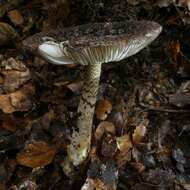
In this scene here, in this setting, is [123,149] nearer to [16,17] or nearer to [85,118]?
[85,118]

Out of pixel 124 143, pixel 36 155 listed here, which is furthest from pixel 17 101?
pixel 124 143

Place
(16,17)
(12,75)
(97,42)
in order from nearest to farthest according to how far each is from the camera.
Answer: (97,42)
(12,75)
(16,17)

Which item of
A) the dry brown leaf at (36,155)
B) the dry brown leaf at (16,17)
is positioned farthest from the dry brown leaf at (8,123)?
the dry brown leaf at (16,17)

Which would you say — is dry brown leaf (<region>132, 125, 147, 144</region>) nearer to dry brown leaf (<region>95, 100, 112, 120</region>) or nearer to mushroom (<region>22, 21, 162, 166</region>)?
dry brown leaf (<region>95, 100, 112, 120</region>)

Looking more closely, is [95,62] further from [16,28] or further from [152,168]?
[16,28]

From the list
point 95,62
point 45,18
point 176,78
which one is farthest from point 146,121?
point 45,18

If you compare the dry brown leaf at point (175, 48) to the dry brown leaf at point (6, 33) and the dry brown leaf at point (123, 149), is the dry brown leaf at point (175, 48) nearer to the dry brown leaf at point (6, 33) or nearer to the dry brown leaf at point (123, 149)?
the dry brown leaf at point (123, 149)

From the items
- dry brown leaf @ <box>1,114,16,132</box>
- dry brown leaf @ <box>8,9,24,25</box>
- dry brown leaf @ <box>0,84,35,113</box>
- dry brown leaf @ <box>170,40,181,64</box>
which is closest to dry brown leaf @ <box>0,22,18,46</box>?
dry brown leaf @ <box>8,9,24,25</box>
